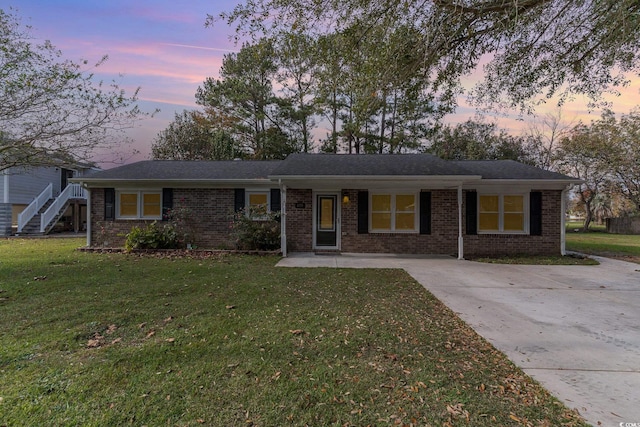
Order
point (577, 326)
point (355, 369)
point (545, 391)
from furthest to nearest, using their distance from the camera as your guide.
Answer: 1. point (577, 326)
2. point (355, 369)
3. point (545, 391)

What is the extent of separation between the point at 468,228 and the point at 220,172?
29.4ft

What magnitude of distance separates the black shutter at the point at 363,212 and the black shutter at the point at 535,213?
17.4 feet

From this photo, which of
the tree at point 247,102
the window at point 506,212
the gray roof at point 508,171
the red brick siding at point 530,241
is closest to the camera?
the gray roof at point 508,171

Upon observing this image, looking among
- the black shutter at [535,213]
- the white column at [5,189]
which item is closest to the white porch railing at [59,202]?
the white column at [5,189]

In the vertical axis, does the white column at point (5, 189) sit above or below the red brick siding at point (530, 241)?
above

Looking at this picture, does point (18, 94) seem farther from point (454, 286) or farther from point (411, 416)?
point (454, 286)

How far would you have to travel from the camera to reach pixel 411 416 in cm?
219

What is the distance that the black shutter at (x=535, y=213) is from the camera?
1016 cm

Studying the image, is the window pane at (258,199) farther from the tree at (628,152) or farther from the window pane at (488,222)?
the tree at (628,152)

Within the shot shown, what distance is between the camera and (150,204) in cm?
1130

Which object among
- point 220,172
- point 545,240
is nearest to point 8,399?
point 220,172

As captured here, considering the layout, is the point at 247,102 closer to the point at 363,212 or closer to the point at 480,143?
the point at 363,212

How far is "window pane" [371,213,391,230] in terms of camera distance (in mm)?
10445

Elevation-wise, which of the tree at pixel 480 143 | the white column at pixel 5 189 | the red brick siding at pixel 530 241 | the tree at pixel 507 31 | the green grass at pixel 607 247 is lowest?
the green grass at pixel 607 247
